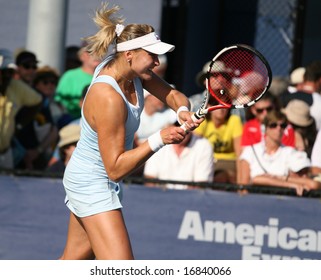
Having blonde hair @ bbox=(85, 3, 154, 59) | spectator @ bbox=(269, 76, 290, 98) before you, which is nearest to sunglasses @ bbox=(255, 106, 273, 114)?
spectator @ bbox=(269, 76, 290, 98)

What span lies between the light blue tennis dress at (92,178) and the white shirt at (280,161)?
Result: 233 cm

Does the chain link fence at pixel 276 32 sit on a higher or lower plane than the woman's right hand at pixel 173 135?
higher

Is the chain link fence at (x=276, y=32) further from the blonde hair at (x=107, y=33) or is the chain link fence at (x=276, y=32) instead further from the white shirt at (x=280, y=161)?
the blonde hair at (x=107, y=33)

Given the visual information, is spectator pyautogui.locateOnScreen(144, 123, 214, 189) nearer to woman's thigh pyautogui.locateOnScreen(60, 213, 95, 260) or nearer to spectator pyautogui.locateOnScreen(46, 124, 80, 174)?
spectator pyautogui.locateOnScreen(46, 124, 80, 174)

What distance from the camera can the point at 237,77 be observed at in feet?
20.5

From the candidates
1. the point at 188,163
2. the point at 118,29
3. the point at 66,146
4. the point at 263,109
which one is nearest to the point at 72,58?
the point at 66,146

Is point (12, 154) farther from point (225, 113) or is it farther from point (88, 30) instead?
point (88, 30)

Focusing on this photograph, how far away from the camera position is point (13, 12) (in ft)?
41.3

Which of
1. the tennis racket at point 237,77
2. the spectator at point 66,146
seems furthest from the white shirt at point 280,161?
the tennis racket at point 237,77

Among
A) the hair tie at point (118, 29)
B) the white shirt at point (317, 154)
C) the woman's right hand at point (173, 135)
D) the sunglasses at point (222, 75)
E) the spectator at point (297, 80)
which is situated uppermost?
the hair tie at point (118, 29)

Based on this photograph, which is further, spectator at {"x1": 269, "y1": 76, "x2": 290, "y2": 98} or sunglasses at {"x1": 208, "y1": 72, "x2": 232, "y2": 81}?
spectator at {"x1": 269, "y1": 76, "x2": 290, "y2": 98}

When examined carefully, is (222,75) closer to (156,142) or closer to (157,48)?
(157,48)

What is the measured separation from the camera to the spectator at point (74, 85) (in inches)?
378

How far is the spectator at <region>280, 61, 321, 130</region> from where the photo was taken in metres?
8.81
